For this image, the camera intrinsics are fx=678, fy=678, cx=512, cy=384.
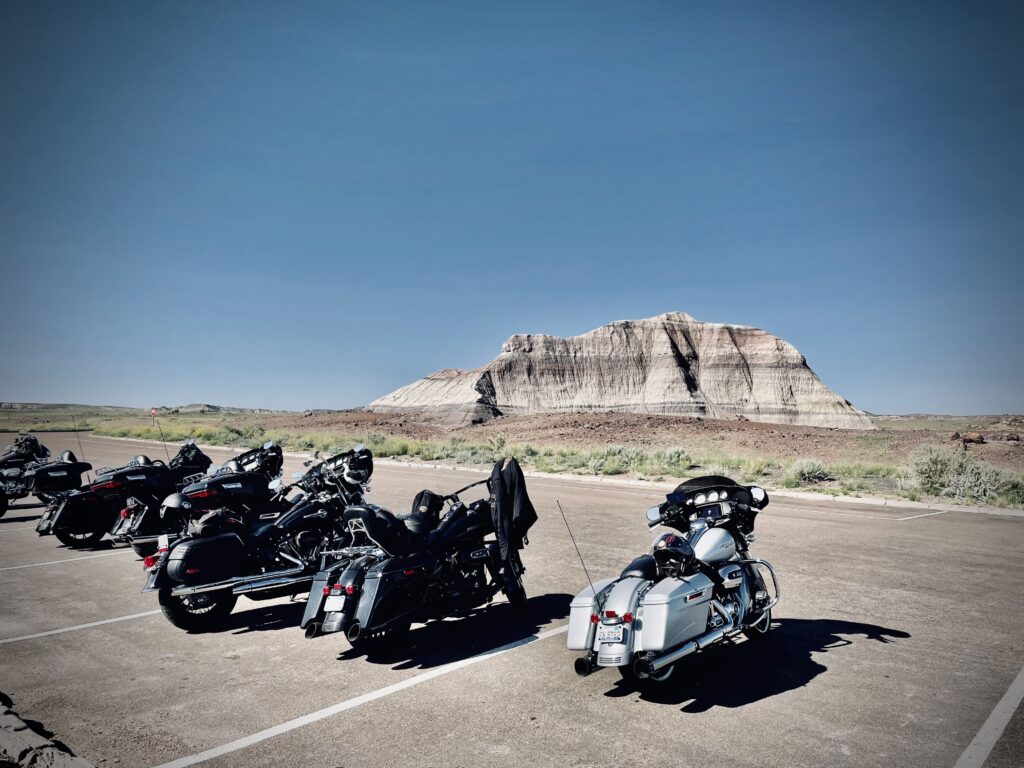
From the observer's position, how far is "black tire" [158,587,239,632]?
6489mm

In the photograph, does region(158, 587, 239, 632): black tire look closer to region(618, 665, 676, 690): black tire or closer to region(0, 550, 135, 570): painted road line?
region(618, 665, 676, 690): black tire

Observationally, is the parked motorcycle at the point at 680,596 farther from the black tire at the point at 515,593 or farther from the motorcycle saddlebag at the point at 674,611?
the black tire at the point at 515,593

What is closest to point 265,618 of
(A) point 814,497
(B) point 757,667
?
(B) point 757,667

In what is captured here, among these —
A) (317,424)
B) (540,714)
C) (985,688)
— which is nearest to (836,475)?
(985,688)

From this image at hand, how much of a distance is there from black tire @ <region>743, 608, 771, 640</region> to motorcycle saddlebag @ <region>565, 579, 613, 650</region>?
1693 mm

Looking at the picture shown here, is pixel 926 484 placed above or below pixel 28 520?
above

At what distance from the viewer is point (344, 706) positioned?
4738 mm

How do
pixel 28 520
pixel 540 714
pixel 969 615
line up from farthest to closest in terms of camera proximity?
pixel 28 520, pixel 969 615, pixel 540 714

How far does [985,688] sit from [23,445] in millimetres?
17973

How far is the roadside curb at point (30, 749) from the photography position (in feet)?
12.8

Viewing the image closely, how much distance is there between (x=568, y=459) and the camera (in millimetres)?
31000

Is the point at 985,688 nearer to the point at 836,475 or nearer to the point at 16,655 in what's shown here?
the point at 16,655

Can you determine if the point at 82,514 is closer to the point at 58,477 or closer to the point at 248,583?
the point at 58,477

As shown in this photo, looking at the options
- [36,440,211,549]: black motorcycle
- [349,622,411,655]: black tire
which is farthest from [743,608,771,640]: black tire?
[36,440,211,549]: black motorcycle
